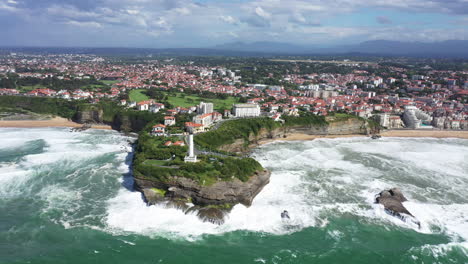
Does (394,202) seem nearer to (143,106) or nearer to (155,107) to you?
(155,107)

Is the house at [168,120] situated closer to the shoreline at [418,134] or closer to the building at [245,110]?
the building at [245,110]

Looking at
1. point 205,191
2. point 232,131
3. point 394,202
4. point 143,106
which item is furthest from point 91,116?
point 394,202

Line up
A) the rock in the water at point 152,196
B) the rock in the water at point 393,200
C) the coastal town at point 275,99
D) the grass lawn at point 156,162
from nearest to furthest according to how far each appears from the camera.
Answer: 1. the rock in the water at point 393,200
2. the rock in the water at point 152,196
3. the grass lawn at point 156,162
4. the coastal town at point 275,99

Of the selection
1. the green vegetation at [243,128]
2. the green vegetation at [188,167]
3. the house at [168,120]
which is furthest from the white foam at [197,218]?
the house at [168,120]

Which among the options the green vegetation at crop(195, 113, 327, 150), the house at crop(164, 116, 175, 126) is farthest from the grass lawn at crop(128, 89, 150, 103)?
the green vegetation at crop(195, 113, 327, 150)

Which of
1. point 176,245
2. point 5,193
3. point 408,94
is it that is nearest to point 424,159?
point 176,245
